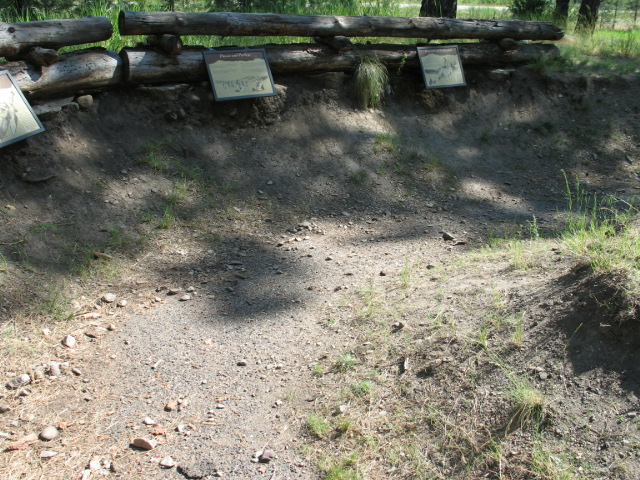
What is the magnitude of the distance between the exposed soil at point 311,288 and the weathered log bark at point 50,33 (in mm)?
649

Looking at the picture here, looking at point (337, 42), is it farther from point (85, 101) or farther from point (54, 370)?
point (54, 370)

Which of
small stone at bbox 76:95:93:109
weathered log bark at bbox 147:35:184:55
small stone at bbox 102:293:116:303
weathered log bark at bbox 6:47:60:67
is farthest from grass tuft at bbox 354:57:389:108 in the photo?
small stone at bbox 102:293:116:303

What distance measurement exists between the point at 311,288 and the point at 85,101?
133 inches

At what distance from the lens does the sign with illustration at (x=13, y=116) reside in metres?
5.43

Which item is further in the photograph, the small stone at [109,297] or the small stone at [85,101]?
the small stone at [85,101]

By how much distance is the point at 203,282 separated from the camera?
5.09 m

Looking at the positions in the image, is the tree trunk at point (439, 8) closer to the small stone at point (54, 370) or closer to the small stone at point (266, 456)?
the small stone at point (54, 370)

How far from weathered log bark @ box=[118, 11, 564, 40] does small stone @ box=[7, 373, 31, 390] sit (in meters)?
4.03

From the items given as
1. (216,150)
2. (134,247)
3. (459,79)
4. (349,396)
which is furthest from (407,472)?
(459,79)

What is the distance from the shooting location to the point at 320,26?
747 centimetres

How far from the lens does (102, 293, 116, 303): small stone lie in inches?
187

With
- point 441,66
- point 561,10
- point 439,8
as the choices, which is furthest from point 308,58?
point 561,10

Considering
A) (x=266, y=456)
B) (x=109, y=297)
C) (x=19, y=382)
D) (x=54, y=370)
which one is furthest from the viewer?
(x=109, y=297)

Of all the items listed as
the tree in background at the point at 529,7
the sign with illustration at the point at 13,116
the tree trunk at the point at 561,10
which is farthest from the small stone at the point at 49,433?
the tree in background at the point at 529,7
